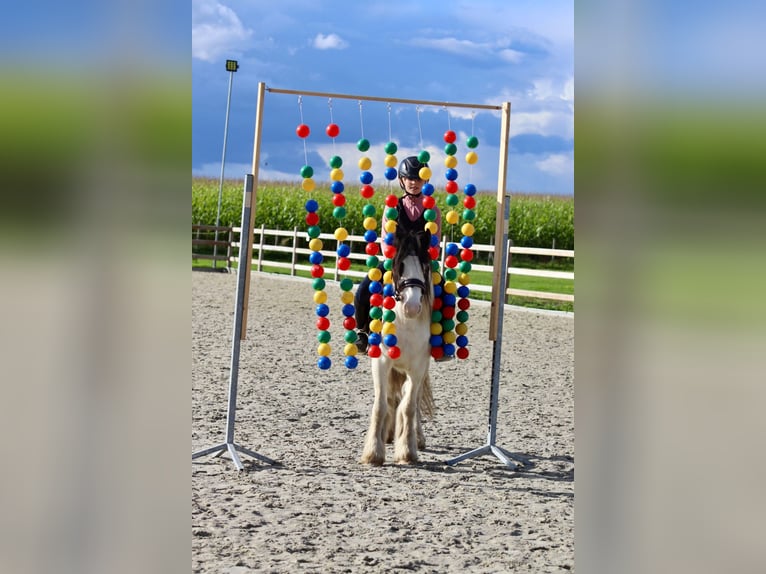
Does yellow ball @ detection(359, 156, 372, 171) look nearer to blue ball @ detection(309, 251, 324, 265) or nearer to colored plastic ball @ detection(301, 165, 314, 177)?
colored plastic ball @ detection(301, 165, 314, 177)

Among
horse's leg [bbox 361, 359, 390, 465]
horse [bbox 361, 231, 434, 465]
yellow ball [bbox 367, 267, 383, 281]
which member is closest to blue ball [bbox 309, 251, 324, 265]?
yellow ball [bbox 367, 267, 383, 281]

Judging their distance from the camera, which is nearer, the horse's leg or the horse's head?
the horse's head

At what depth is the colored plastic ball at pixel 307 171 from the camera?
4.50m

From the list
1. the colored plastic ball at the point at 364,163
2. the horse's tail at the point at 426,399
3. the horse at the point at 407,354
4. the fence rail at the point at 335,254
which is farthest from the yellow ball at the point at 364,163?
the fence rail at the point at 335,254

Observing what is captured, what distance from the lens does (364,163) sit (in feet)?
14.7

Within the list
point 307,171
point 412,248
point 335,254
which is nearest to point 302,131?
point 307,171

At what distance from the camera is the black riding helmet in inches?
181

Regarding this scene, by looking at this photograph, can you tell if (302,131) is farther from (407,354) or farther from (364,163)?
(407,354)

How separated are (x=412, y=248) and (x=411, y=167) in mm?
509
